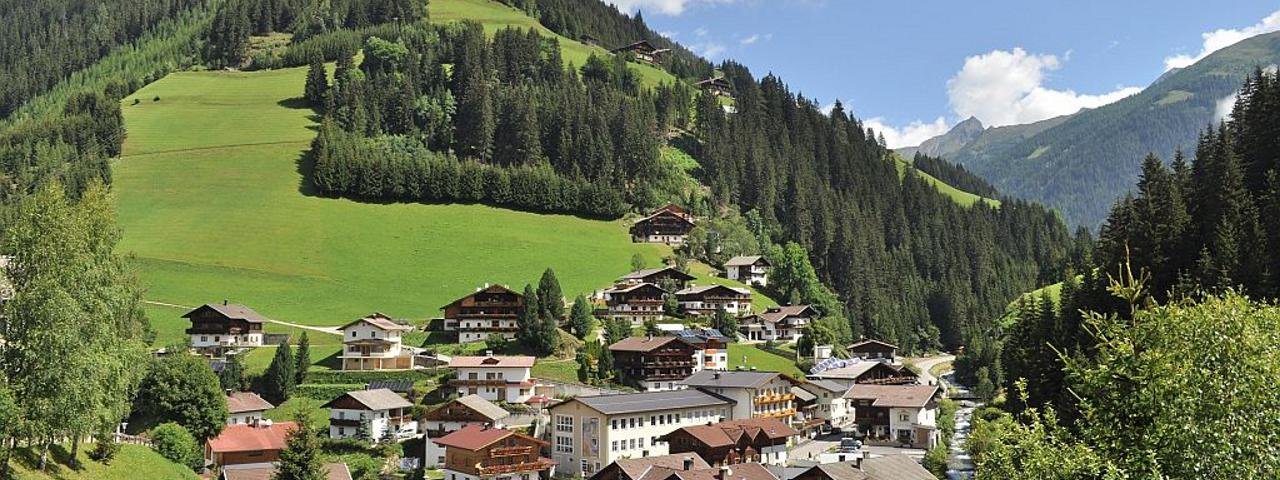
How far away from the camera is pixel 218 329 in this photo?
3563 inches

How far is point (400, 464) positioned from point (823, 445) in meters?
37.3

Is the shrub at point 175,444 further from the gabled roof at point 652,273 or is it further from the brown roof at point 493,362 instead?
the gabled roof at point 652,273

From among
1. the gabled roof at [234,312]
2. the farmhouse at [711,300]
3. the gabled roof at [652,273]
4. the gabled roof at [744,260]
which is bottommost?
the farmhouse at [711,300]

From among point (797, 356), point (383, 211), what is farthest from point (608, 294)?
point (383, 211)

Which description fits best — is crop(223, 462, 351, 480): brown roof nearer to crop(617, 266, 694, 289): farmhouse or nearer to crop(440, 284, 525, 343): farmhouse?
crop(440, 284, 525, 343): farmhouse

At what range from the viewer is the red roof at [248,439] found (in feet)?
226

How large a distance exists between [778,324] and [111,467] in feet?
269

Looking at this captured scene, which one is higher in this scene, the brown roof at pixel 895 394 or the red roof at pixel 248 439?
the red roof at pixel 248 439

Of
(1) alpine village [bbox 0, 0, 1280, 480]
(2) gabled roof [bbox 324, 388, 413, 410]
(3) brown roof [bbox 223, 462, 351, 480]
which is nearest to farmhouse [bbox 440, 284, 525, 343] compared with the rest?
(1) alpine village [bbox 0, 0, 1280, 480]

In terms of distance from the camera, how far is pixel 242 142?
506 feet

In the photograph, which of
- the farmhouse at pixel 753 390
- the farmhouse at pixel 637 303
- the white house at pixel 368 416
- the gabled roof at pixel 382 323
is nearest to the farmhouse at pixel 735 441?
the farmhouse at pixel 753 390

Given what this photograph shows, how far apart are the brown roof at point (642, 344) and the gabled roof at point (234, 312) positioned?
32925mm

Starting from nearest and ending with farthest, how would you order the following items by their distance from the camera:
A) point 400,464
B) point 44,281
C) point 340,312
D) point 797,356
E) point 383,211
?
point 44,281 < point 400,464 < point 340,312 < point 797,356 < point 383,211

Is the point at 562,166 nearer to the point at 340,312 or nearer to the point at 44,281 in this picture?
the point at 340,312
